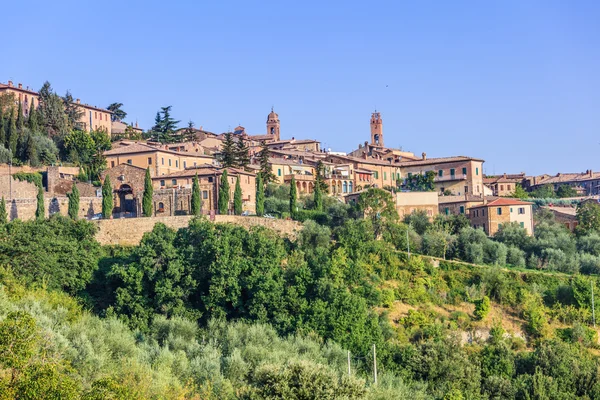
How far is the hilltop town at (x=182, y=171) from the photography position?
6372 centimetres

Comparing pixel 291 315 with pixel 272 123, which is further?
pixel 272 123

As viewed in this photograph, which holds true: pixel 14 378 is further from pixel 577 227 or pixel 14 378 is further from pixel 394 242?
pixel 577 227

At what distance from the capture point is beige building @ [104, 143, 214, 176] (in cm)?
6988

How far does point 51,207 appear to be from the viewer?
204ft

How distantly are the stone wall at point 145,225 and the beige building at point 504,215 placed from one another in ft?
55.6

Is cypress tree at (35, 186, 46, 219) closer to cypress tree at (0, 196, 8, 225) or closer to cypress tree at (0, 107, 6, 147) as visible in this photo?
cypress tree at (0, 196, 8, 225)

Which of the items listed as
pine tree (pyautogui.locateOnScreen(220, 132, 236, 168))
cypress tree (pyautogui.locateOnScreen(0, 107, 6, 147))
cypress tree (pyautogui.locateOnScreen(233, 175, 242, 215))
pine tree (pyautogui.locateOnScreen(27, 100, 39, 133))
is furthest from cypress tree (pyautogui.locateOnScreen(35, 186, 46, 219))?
pine tree (pyautogui.locateOnScreen(27, 100, 39, 133))

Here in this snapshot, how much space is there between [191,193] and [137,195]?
4733 mm

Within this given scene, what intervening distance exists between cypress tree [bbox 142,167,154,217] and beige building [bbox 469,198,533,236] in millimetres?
24023

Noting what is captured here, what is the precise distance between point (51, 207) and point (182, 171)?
996 centimetres

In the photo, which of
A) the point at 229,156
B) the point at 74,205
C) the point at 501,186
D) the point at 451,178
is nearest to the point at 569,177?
the point at 501,186

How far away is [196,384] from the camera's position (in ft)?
117

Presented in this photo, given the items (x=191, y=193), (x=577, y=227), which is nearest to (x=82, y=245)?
(x=191, y=193)

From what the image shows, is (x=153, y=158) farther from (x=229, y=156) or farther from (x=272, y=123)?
(x=272, y=123)
